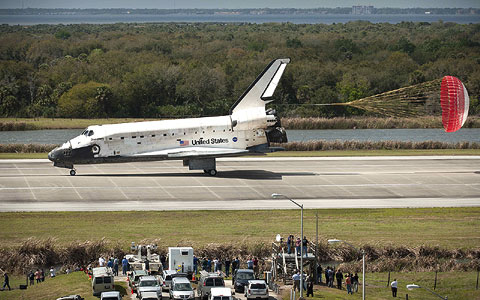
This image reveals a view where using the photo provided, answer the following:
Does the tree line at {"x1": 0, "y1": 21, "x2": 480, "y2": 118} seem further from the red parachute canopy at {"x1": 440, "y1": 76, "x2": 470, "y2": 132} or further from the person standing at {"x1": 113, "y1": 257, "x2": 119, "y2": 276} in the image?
the person standing at {"x1": 113, "y1": 257, "x2": 119, "y2": 276}

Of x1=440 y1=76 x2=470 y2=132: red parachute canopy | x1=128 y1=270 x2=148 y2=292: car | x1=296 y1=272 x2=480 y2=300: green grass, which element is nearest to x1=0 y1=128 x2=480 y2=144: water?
x1=440 y1=76 x2=470 y2=132: red parachute canopy

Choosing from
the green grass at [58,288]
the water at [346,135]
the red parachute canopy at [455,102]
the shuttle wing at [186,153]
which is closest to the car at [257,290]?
the green grass at [58,288]

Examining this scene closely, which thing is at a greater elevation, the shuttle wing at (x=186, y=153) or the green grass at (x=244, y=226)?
the shuttle wing at (x=186, y=153)

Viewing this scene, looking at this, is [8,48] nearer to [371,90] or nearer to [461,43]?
[371,90]

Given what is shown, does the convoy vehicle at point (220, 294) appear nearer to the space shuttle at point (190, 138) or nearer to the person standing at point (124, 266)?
the person standing at point (124, 266)

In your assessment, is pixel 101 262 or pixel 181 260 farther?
pixel 101 262

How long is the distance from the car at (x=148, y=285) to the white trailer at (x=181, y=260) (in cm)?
385

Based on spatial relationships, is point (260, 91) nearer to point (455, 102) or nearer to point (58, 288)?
point (455, 102)

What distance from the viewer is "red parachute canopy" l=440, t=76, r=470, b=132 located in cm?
6347

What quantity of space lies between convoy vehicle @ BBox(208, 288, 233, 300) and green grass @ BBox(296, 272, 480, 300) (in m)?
3.81

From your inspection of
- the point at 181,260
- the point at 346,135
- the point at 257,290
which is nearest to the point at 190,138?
the point at 181,260

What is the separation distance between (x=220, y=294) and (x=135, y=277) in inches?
218

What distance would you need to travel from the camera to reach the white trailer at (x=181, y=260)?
4097 cm

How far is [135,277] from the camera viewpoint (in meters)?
38.6
